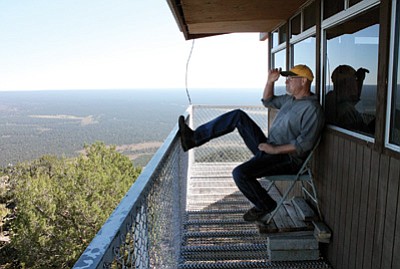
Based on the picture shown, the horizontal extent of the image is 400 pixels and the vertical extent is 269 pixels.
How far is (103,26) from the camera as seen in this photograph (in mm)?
96750

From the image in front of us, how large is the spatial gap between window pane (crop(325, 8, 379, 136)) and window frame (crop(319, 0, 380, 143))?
0.10 feet

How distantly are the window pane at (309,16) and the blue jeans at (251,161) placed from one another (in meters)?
1.20

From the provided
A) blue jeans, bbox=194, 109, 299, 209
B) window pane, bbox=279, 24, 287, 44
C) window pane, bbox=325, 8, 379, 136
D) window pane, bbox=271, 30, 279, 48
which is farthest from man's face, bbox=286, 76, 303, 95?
window pane, bbox=271, 30, 279, 48

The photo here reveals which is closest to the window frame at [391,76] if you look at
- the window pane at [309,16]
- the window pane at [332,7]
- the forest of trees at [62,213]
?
the window pane at [332,7]

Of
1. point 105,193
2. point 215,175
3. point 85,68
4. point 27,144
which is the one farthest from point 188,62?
point 85,68

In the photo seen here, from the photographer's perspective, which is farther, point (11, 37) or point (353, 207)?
point (11, 37)

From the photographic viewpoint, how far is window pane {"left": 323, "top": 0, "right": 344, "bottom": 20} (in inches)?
121

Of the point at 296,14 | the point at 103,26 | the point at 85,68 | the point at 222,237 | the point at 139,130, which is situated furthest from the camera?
the point at 85,68

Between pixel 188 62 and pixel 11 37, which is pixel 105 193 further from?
pixel 11 37

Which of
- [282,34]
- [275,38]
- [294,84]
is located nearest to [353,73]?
[294,84]

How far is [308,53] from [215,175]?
10.7ft

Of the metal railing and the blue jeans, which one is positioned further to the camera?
the blue jeans

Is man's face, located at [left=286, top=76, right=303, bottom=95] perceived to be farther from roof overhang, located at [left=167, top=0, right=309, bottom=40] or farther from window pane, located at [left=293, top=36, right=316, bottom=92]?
roof overhang, located at [left=167, top=0, right=309, bottom=40]

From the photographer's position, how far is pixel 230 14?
4391 millimetres
